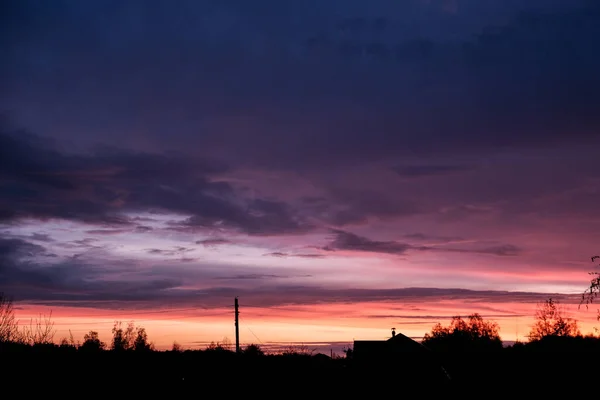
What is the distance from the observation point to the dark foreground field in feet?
108

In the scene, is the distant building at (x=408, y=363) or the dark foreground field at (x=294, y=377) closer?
the dark foreground field at (x=294, y=377)

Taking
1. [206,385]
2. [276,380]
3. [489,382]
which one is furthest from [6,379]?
[489,382]

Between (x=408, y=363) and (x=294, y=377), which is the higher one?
(x=408, y=363)

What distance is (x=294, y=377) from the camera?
143ft

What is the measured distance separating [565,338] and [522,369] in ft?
119

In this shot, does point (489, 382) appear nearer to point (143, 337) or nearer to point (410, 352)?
point (410, 352)

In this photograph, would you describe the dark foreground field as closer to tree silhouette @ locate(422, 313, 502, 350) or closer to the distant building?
the distant building

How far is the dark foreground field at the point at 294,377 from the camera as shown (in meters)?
32.9

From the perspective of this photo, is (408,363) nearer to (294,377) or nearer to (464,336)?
(294,377)

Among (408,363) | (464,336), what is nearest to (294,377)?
(408,363)

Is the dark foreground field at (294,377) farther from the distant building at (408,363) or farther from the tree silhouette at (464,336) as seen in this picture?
the tree silhouette at (464,336)

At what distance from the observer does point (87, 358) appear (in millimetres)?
43531

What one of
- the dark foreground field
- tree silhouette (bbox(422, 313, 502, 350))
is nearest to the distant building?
the dark foreground field

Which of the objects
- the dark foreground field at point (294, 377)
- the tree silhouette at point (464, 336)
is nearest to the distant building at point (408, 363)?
the dark foreground field at point (294, 377)
